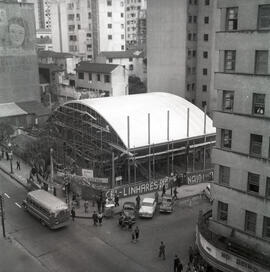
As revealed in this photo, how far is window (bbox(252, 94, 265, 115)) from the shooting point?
1057 inches

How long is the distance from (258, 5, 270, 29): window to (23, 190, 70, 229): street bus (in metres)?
22.5

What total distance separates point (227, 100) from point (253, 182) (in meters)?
5.89

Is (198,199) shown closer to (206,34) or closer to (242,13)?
(242,13)

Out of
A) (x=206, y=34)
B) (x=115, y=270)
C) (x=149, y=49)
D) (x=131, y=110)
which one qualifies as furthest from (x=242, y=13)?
(x=149, y=49)

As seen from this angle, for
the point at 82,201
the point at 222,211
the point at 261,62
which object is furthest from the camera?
the point at 82,201

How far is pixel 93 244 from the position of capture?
Answer: 35.1 metres

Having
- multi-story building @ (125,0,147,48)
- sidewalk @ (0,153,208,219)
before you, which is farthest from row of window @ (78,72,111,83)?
multi-story building @ (125,0,147,48)

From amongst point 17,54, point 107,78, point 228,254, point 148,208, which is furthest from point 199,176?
point 17,54

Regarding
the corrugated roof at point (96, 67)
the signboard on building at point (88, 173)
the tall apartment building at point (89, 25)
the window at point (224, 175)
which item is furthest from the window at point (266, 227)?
the tall apartment building at point (89, 25)

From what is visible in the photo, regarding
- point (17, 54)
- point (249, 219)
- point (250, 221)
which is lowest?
point (250, 221)

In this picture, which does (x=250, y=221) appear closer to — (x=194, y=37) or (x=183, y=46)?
(x=183, y=46)

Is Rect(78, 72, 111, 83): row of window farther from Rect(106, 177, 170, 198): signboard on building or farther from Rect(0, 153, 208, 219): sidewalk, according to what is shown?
Rect(106, 177, 170, 198): signboard on building

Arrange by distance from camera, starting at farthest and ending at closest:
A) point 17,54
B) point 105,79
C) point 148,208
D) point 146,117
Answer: point 105,79 → point 17,54 → point 146,117 → point 148,208

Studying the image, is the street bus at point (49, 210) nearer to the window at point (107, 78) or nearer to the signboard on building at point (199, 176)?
the signboard on building at point (199, 176)
